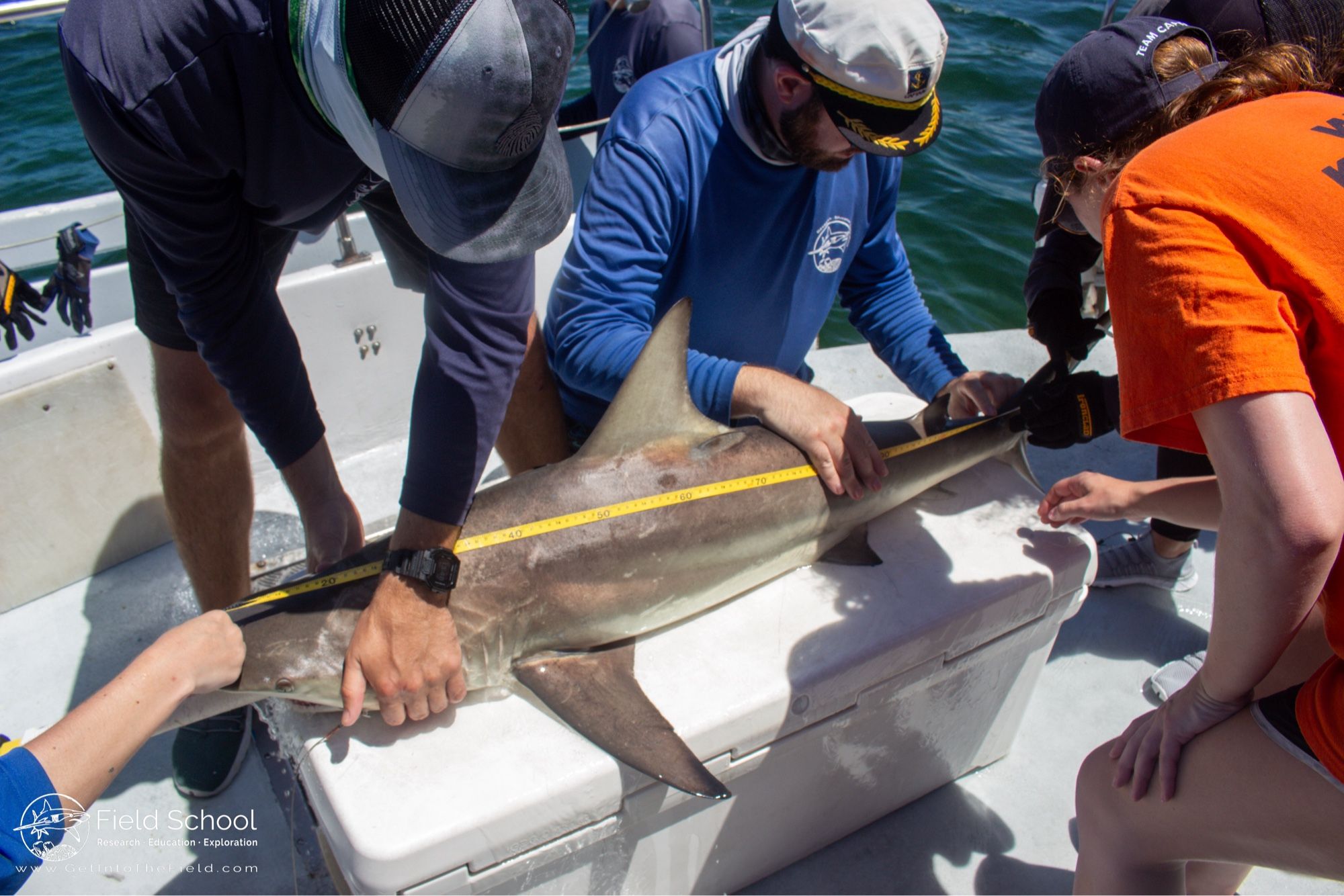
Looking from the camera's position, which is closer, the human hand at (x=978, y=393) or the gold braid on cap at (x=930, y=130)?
the gold braid on cap at (x=930, y=130)

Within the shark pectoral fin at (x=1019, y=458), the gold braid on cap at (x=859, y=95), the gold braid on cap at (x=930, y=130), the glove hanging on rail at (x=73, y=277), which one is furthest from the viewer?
the glove hanging on rail at (x=73, y=277)

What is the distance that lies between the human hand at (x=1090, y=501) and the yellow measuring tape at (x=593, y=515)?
31cm

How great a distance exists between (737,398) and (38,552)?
2.42 m

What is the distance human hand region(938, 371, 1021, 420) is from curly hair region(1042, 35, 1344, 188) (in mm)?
701

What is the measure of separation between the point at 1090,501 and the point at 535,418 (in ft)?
4.98

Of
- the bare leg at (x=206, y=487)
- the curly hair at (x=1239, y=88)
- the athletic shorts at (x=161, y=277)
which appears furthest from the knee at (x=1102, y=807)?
the bare leg at (x=206, y=487)

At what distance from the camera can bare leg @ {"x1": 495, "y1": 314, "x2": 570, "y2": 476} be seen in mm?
2553

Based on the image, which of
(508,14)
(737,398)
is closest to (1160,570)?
(737,398)

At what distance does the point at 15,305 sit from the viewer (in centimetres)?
264

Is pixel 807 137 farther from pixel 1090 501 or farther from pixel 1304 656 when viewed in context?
pixel 1304 656

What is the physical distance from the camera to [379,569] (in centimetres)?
181

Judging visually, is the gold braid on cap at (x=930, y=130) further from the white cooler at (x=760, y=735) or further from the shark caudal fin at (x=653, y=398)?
the white cooler at (x=760, y=735)

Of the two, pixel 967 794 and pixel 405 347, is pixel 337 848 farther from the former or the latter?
pixel 405 347

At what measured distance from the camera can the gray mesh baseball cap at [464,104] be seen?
3.82 feet
